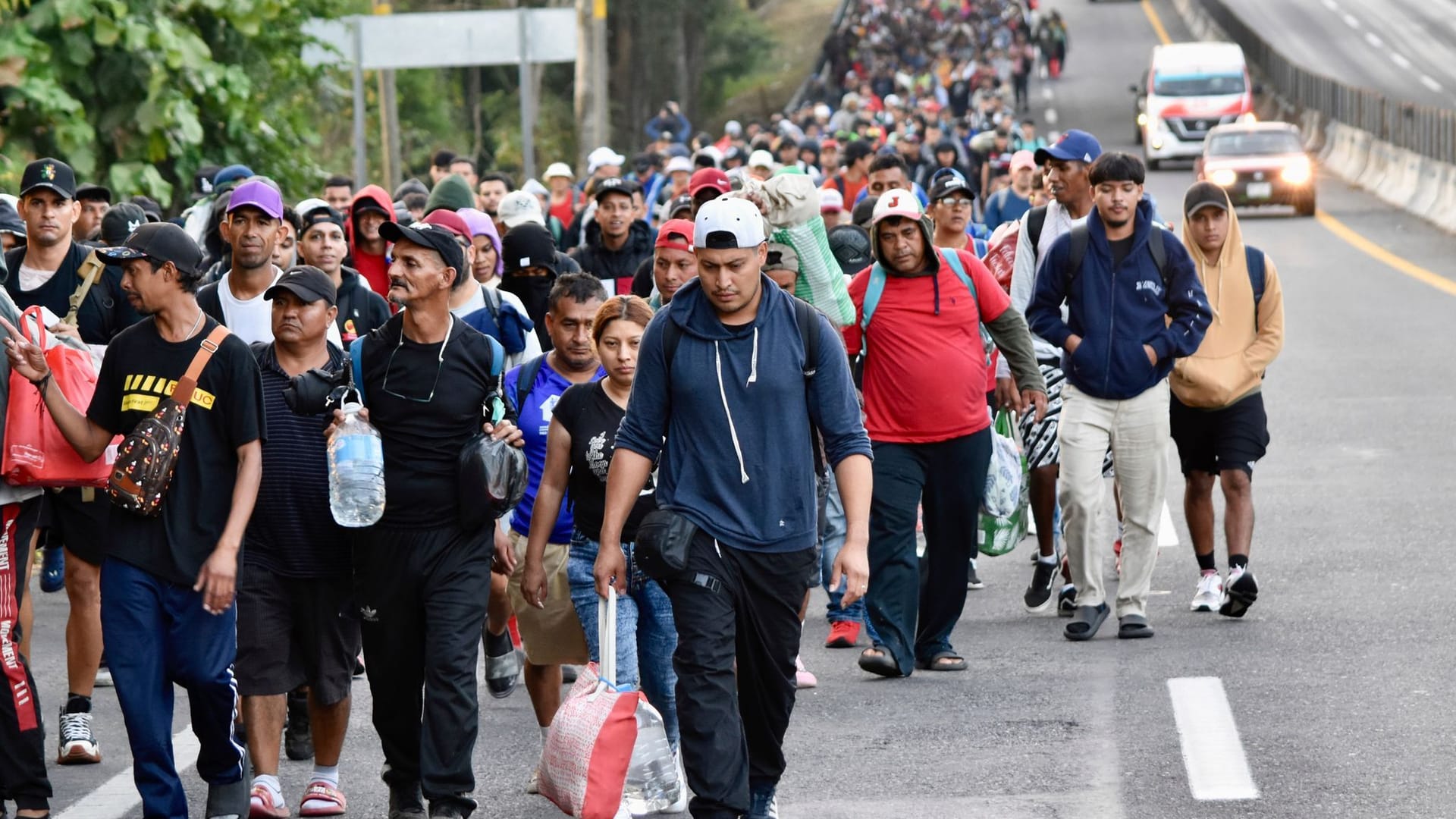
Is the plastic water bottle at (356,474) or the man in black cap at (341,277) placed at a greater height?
the man in black cap at (341,277)

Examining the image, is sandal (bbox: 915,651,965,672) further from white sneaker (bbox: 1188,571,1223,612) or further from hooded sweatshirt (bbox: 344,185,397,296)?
hooded sweatshirt (bbox: 344,185,397,296)

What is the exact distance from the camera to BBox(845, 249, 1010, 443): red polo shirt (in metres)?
8.93

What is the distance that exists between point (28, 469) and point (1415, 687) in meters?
4.98

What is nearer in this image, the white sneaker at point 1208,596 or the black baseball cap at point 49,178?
the black baseball cap at point 49,178

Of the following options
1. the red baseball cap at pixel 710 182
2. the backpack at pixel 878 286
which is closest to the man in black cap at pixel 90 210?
the red baseball cap at pixel 710 182

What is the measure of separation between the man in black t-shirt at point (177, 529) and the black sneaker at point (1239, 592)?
4.72 m

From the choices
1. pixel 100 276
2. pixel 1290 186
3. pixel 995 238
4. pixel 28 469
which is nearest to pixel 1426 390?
pixel 995 238

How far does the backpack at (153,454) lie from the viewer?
6512 millimetres

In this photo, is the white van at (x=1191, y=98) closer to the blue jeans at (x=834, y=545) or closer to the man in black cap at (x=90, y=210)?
the man in black cap at (x=90, y=210)

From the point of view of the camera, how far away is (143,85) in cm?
1550

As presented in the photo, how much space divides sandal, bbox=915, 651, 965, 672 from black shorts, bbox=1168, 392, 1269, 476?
1756mm

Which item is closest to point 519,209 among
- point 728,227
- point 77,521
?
point 77,521

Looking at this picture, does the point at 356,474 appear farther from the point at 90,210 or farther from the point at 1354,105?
the point at 1354,105

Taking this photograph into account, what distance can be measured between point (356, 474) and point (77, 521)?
1417mm
